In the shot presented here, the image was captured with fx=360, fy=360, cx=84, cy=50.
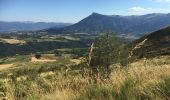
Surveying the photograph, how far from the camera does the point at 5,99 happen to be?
22.0ft

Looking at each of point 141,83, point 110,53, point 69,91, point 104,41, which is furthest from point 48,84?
point 104,41

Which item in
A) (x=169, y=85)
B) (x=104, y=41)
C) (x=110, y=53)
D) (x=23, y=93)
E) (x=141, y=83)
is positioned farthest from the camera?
(x=104, y=41)

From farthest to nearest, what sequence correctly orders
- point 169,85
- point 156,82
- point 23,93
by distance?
point 23,93, point 156,82, point 169,85

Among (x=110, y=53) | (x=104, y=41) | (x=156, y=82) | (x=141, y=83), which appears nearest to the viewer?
(x=156, y=82)

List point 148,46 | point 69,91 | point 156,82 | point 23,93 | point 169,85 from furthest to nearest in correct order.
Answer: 1. point 148,46
2. point 23,93
3. point 69,91
4. point 156,82
5. point 169,85

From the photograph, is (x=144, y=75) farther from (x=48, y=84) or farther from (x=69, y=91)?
(x=48, y=84)

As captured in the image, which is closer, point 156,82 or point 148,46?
point 156,82

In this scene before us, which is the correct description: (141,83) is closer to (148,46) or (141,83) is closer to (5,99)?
(5,99)

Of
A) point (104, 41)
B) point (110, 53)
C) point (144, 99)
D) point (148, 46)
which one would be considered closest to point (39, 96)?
point (144, 99)

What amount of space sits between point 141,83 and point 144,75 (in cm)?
87

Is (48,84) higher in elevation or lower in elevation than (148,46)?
higher

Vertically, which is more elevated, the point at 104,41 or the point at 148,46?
the point at 104,41

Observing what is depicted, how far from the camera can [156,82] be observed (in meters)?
6.48

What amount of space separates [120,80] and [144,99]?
4.94ft
